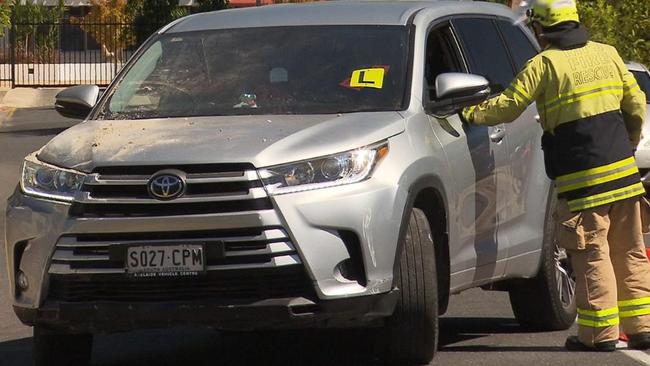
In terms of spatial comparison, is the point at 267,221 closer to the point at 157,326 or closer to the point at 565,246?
the point at 157,326

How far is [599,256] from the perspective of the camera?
7820 mm

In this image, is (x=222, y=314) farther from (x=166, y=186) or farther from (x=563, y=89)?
(x=563, y=89)

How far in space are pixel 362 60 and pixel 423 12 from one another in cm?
55

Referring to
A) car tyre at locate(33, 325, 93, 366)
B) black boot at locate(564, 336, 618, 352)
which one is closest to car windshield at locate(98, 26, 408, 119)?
car tyre at locate(33, 325, 93, 366)

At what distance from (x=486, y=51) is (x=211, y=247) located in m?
2.70

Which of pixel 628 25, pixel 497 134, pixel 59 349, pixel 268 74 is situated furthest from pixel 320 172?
pixel 628 25

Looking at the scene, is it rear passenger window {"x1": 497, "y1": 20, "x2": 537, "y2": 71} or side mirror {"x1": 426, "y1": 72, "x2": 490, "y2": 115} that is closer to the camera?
side mirror {"x1": 426, "y1": 72, "x2": 490, "y2": 115}

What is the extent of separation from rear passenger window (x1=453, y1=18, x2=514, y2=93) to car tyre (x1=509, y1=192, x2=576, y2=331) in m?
0.73

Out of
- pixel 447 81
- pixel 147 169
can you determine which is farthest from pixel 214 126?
pixel 447 81

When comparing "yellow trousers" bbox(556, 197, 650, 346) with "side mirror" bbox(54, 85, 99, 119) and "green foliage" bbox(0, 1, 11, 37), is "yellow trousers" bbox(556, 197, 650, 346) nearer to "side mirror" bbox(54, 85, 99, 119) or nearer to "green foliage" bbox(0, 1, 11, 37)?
"side mirror" bbox(54, 85, 99, 119)

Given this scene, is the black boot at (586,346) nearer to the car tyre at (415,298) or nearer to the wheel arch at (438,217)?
the wheel arch at (438,217)

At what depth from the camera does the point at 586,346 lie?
7.93m

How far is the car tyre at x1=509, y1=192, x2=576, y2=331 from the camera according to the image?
8.88m

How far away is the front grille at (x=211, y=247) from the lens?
670 cm
